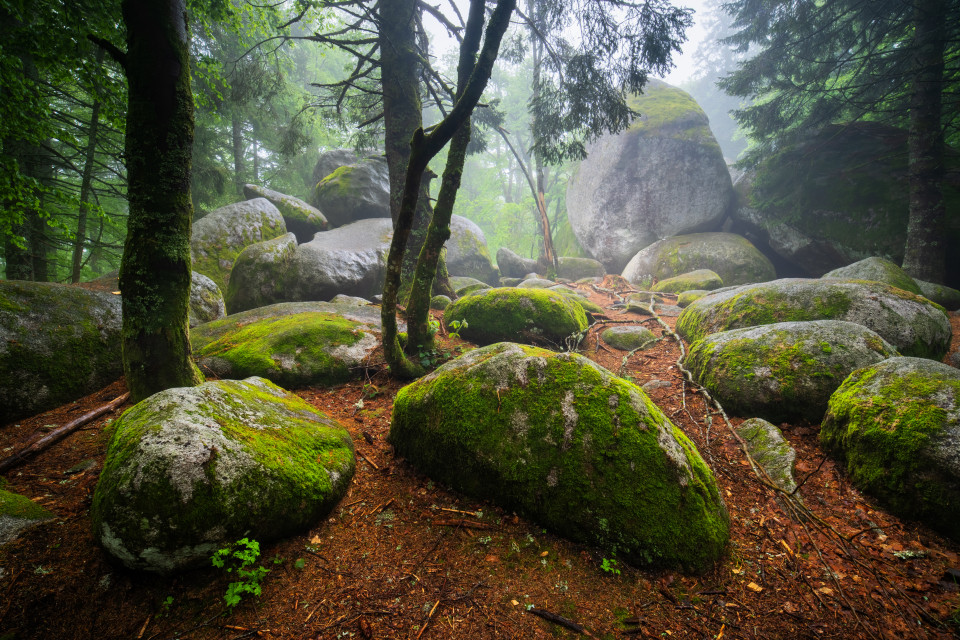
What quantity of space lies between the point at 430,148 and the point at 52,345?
15.6 feet

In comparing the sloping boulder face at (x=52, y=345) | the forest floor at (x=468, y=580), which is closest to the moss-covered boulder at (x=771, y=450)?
the forest floor at (x=468, y=580)

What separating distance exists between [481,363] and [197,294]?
650 centimetres

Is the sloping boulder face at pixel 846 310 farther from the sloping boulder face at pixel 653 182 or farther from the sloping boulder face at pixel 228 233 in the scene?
the sloping boulder face at pixel 228 233

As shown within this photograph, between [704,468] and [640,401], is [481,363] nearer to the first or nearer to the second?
[640,401]

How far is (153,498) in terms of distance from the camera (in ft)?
6.26

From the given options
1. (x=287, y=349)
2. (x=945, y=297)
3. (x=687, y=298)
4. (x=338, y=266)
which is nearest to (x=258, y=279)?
(x=338, y=266)

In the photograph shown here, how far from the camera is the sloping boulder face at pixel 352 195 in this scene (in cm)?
1327

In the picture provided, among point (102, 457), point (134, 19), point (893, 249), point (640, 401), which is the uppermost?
point (134, 19)

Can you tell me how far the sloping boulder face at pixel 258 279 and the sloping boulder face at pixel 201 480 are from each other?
6.20m

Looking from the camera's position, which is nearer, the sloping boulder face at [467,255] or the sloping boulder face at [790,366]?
the sloping boulder face at [790,366]

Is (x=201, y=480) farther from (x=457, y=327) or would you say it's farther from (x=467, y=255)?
(x=467, y=255)

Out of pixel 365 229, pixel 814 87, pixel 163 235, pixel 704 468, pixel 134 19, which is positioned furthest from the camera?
pixel 365 229

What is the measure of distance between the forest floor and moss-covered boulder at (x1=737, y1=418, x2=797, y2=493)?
0.19 m

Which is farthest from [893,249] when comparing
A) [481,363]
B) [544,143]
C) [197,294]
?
[197,294]
